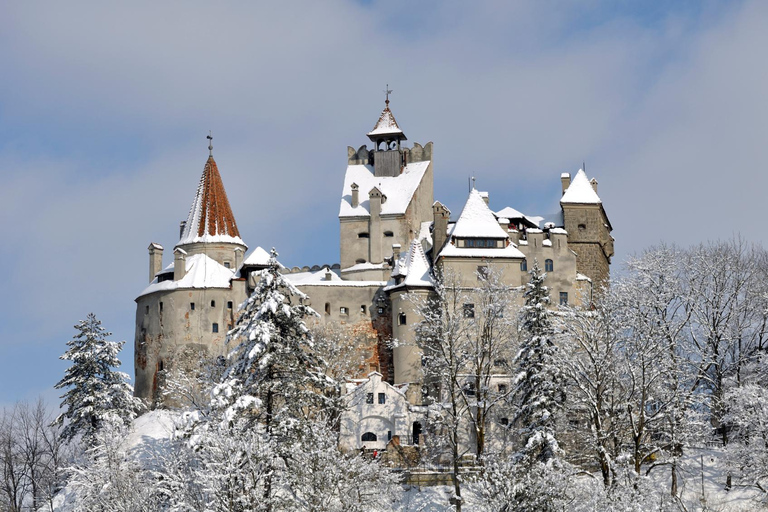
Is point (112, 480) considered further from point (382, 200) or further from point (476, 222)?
point (382, 200)

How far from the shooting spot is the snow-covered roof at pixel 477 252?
69.0 meters

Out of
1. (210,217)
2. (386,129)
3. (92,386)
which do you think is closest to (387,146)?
(386,129)

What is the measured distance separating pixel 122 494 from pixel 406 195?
3810cm

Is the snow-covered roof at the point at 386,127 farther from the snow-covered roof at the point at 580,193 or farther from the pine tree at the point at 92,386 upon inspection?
the pine tree at the point at 92,386

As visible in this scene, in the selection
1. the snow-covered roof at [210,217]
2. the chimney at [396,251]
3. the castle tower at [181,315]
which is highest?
the snow-covered roof at [210,217]

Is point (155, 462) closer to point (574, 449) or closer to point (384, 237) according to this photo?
point (574, 449)

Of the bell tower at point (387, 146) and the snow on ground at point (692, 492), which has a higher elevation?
the bell tower at point (387, 146)

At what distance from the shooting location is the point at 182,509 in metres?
39.5

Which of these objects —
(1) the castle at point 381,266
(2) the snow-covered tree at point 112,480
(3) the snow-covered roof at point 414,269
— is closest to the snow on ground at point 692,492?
(2) the snow-covered tree at point 112,480

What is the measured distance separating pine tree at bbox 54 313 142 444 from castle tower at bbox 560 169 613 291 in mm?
29789

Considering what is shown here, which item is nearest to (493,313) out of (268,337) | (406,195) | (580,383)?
(580,383)

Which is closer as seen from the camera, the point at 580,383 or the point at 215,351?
the point at 580,383

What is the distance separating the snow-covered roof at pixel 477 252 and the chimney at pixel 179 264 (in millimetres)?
16729

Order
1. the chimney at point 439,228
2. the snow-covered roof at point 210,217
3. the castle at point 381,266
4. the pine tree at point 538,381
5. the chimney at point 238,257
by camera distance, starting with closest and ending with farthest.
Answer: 1. the pine tree at point 538,381
2. the castle at point 381,266
3. the chimney at point 439,228
4. the chimney at point 238,257
5. the snow-covered roof at point 210,217
